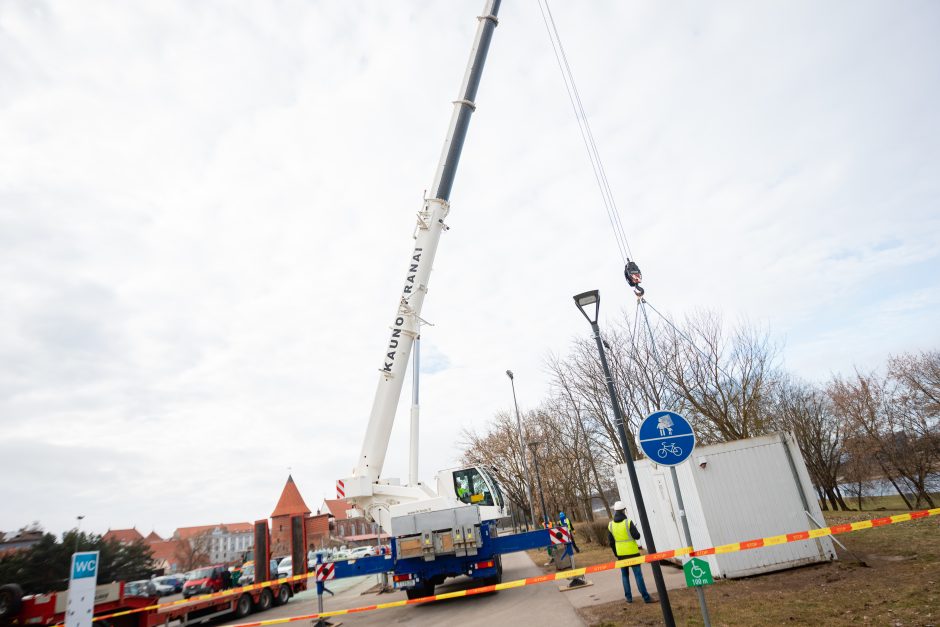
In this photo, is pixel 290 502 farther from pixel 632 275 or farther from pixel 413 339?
pixel 632 275

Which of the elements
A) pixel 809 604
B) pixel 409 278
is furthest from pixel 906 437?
pixel 409 278

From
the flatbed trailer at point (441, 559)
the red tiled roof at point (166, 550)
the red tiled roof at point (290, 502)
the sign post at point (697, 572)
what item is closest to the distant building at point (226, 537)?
the red tiled roof at point (166, 550)

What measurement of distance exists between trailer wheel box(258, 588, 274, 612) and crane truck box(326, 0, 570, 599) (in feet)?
22.8

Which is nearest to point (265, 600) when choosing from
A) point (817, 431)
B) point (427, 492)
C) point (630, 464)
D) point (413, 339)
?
point (427, 492)

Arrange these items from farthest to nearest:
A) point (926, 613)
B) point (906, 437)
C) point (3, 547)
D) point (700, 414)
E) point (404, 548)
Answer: point (3, 547) < point (906, 437) < point (700, 414) < point (404, 548) < point (926, 613)

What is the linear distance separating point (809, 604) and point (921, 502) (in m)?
32.8

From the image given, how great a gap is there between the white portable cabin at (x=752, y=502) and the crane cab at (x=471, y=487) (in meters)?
4.75

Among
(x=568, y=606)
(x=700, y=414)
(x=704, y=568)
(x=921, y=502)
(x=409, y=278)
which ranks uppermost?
(x=409, y=278)

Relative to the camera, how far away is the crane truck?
416 inches

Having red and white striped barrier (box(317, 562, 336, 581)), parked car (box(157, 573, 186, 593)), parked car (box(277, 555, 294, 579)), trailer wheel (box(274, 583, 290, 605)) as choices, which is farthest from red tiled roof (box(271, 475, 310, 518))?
red and white striped barrier (box(317, 562, 336, 581))

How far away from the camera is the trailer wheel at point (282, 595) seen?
1733 centimetres

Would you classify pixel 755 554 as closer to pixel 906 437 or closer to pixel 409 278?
pixel 409 278

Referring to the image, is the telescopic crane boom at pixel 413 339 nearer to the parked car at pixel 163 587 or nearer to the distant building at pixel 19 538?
the parked car at pixel 163 587

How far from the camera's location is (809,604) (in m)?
7.09
